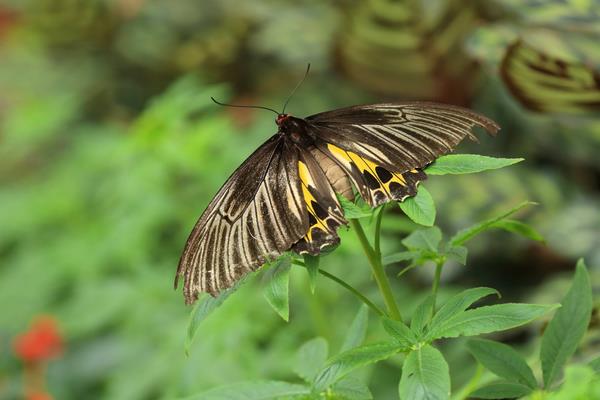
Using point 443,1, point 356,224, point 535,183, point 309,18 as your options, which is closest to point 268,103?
point 309,18

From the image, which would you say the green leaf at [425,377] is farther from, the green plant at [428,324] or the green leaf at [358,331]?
the green leaf at [358,331]

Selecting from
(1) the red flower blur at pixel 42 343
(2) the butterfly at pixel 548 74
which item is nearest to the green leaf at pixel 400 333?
(2) the butterfly at pixel 548 74

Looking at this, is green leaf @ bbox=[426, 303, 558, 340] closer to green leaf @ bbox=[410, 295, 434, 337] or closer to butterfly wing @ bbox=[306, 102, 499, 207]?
green leaf @ bbox=[410, 295, 434, 337]

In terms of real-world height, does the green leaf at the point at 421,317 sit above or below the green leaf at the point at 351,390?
above

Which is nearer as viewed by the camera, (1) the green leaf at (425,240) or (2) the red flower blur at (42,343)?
(1) the green leaf at (425,240)

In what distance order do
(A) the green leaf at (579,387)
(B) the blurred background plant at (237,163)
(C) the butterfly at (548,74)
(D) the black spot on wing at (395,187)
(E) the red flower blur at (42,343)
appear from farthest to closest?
(E) the red flower blur at (42,343) → (B) the blurred background plant at (237,163) → (C) the butterfly at (548,74) → (D) the black spot on wing at (395,187) → (A) the green leaf at (579,387)

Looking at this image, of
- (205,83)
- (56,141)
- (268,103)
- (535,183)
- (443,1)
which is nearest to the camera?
(535,183)

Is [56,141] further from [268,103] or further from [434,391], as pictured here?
[434,391]
